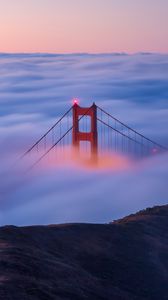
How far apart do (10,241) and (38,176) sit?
44.0m

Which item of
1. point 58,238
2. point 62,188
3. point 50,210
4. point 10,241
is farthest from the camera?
point 62,188

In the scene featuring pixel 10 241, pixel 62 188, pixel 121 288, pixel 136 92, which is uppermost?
pixel 136 92

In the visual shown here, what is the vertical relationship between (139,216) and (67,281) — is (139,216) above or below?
above

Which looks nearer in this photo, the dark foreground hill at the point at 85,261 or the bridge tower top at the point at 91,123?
the dark foreground hill at the point at 85,261

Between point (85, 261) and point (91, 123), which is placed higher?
point (91, 123)

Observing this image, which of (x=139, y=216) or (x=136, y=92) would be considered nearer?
(x=139, y=216)

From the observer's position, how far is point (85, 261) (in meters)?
10.2

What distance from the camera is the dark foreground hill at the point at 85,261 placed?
7938 mm

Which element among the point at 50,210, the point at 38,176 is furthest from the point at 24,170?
the point at 50,210

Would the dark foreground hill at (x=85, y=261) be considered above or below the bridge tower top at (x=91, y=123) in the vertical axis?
below

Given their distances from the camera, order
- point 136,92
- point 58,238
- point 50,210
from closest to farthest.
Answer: point 58,238
point 50,210
point 136,92

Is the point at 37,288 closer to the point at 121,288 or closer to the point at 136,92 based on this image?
the point at 121,288

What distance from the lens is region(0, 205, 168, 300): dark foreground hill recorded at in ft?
26.0

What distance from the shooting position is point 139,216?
47.5ft
